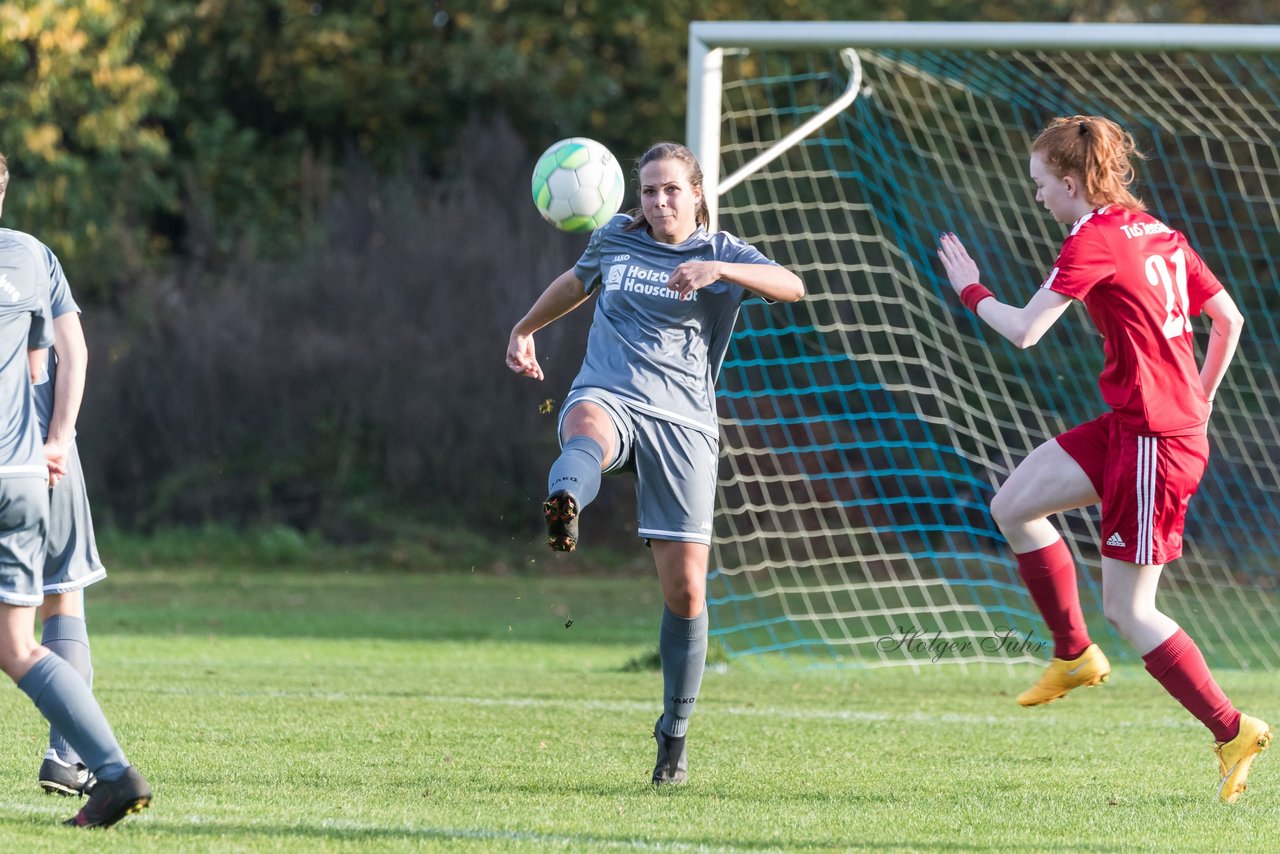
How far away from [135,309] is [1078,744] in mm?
14397

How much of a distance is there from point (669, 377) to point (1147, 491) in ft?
4.76

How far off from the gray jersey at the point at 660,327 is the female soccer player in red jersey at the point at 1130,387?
725 millimetres

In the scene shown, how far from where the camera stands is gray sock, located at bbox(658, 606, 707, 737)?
15.5 ft

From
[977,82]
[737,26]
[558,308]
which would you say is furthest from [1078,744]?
[977,82]

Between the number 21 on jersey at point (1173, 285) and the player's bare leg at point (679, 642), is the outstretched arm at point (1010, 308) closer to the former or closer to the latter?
the number 21 on jersey at point (1173, 285)

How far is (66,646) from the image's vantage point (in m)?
4.27

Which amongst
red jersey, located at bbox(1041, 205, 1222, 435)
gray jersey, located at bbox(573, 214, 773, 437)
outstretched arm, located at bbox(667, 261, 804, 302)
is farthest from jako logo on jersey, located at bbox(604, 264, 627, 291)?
red jersey, located at bbox(1041, 205, 1222, 435)

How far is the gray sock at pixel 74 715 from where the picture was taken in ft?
11.7

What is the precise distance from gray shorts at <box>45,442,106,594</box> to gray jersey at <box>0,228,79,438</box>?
15 cm

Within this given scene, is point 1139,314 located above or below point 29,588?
above

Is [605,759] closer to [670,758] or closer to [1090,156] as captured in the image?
[670,758]

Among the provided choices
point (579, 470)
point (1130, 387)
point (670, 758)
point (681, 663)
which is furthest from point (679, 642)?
point (1130, 387)

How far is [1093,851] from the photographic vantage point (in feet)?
12.3

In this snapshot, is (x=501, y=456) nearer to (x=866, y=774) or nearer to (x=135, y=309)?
(x=135, y=309)
